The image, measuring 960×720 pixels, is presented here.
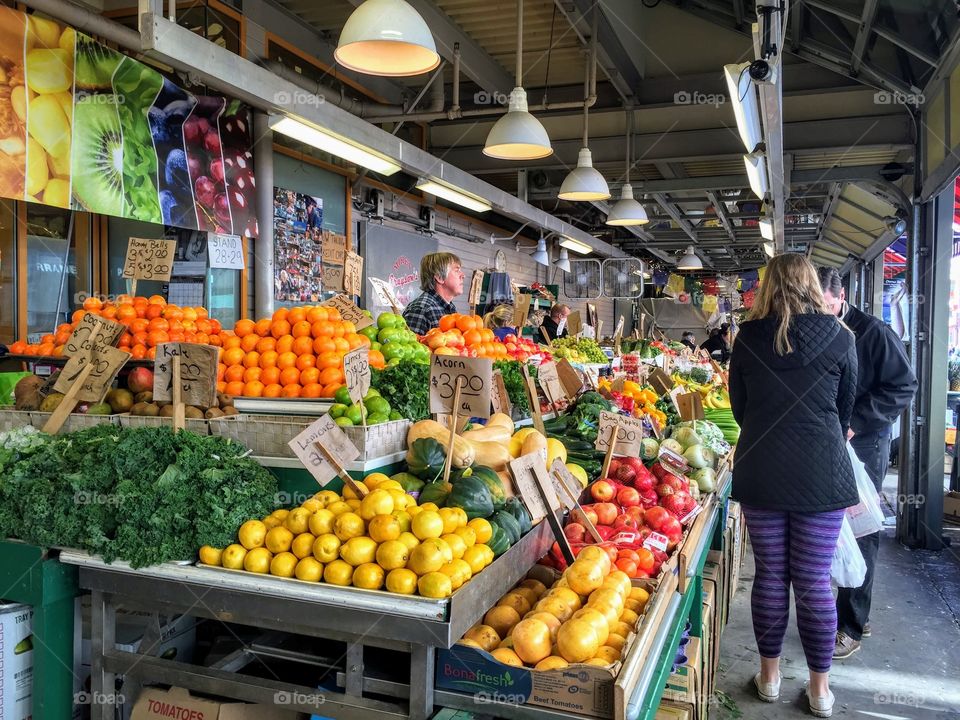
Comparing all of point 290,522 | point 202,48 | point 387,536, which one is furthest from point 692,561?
point 202,48

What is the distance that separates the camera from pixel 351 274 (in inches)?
175

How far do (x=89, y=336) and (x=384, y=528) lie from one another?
1605 millimetres

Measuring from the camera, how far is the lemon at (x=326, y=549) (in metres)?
2.03

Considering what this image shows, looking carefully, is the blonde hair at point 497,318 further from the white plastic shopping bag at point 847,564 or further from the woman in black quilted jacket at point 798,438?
the white plastic shopping bag at point 847,564

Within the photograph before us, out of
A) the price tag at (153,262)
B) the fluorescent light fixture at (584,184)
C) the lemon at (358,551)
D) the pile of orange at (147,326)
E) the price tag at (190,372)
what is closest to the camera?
the lemon at (358,551)

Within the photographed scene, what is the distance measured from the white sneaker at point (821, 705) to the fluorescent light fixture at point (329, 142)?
4443 mm

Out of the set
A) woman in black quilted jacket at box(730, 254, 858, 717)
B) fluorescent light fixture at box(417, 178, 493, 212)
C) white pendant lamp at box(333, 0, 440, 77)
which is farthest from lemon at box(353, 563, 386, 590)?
fluorescent light fixture at box(417, 178, 493, 212)

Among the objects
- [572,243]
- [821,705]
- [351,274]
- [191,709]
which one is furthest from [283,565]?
[572,243]

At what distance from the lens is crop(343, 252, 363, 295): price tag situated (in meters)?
4.36

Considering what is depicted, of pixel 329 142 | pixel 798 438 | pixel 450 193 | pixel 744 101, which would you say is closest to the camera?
pixel 798 438

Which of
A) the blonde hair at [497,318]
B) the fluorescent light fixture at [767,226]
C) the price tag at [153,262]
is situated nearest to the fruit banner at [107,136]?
the price tag at [153,262]

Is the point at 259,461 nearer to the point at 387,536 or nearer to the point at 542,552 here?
the point at 387,536

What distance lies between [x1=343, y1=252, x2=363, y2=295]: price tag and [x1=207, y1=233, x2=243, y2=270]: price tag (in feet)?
7.57

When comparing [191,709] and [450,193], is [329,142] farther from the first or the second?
[191,709]
